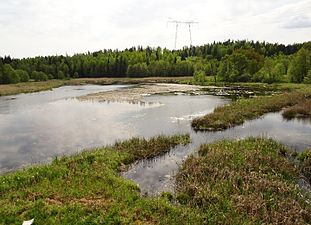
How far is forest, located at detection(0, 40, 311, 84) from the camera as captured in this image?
88438 mm

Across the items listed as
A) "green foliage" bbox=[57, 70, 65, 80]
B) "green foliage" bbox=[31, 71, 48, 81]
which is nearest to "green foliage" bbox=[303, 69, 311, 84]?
"green foliage" bbox=[31, 71, 48, 81]

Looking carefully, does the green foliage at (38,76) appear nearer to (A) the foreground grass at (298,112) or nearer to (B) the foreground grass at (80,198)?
(A) the foreground grass at (298,112)

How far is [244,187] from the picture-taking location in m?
16.1

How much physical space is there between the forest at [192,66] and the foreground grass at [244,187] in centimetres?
6353

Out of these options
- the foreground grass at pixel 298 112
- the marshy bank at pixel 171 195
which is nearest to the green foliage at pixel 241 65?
the foreground grass at pixel 298 112

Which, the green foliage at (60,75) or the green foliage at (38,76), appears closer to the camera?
the green foliage at (38,76)

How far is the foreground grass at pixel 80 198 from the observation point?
13.4m

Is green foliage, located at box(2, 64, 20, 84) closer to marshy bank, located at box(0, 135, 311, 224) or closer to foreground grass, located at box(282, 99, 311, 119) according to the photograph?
foreground grass, located at box(282, 99, 311, 119)

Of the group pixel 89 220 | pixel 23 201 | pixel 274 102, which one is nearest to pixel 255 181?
pixel 89 220

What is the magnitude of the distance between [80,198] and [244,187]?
27.7ft

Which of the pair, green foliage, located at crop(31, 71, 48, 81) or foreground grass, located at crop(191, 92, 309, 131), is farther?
green foliage, located at crop(31, 71, 48, 81)

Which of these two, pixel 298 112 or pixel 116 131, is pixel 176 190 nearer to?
pixel 116 131

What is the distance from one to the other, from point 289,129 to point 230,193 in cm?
2033

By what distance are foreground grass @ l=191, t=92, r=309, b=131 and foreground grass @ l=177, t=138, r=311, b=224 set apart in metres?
11.4
